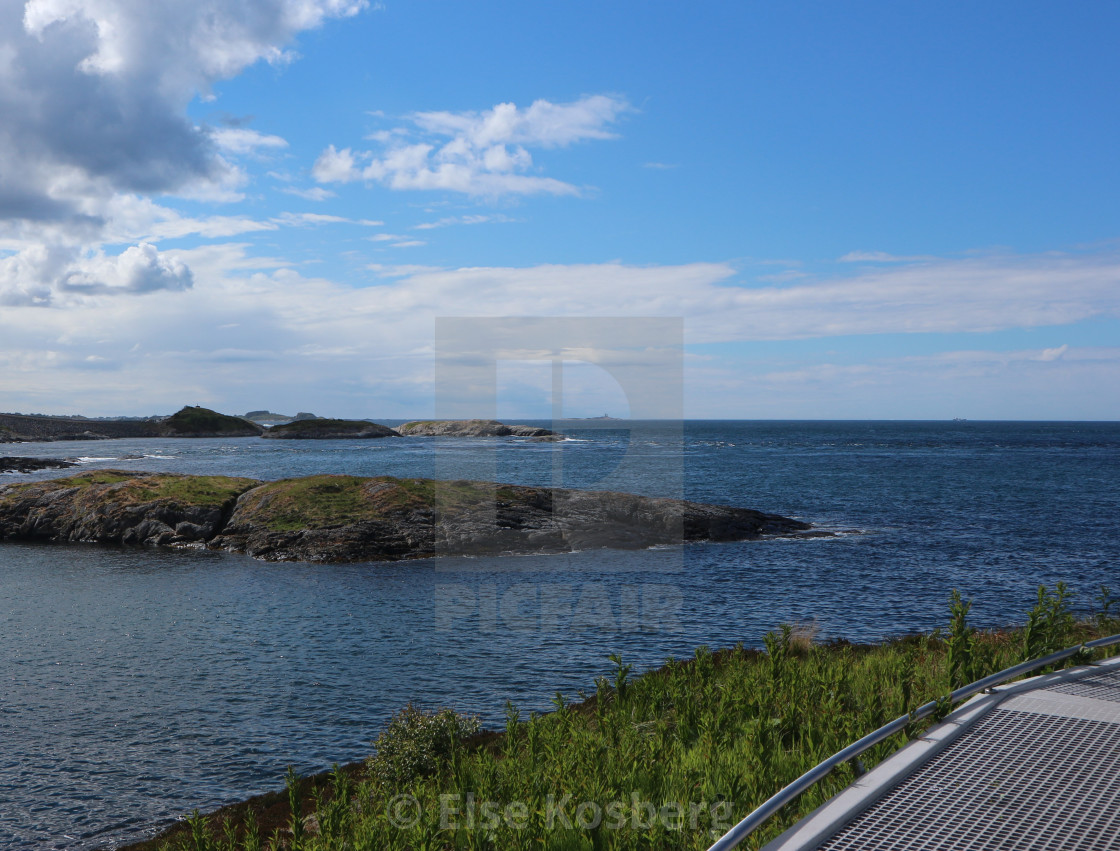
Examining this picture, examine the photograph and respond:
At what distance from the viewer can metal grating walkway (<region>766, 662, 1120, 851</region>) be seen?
6238 millimetres

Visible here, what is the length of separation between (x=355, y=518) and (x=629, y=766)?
1412 inches

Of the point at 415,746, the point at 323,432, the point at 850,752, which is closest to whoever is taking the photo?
the point at 850,752

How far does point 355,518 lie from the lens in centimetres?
4322

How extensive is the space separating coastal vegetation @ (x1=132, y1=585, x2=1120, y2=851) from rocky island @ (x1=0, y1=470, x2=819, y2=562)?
26.6m

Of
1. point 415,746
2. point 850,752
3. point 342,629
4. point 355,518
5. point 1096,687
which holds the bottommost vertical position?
point 342,629

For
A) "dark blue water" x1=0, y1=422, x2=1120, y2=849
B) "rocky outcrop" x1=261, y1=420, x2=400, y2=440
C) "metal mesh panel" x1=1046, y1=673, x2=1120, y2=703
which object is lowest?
"dark blue water" x1=0, y1=422, x2=1120, y2=849

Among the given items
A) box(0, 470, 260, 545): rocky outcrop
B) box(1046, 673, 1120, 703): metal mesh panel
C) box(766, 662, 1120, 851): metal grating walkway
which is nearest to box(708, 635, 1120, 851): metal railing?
box(766, 662, 1120, 851): metal grating walkway

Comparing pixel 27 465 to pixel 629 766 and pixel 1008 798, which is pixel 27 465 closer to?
pixel 629 766

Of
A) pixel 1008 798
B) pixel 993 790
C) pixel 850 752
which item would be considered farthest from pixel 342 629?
pixel 1008 798

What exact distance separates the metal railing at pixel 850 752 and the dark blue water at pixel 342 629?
11.5 metres

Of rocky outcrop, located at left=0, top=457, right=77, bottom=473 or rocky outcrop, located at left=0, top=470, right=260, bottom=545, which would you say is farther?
rocky outcrop, located at left=0, top=457, right=77, bottom=473

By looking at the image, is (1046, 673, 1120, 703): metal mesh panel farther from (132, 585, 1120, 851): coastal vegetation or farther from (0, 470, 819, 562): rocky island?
(0, 470, 819, 562): rocky island

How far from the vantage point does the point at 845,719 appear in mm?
10359

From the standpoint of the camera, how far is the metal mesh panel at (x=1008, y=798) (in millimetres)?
6219
